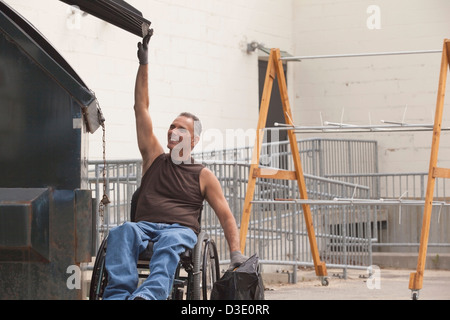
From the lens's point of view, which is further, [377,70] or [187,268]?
[377,70]

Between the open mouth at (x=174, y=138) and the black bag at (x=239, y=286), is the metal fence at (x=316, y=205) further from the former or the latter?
the black bag at (x=239, y=286)

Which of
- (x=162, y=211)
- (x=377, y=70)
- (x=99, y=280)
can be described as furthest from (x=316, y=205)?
(x=99, y=280)

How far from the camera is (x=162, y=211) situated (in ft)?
17.1


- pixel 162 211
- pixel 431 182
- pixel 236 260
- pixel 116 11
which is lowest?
pixel 236 260

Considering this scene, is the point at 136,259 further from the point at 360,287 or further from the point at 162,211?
the point at 360,287

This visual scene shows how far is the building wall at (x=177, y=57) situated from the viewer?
40.1ft

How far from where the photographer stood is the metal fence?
857 cm

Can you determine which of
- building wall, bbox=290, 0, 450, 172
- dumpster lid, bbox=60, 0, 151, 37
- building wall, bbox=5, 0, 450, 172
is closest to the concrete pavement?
building wall, bbox=5, 0, 450, 172

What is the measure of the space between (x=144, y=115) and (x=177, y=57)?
8.65 m

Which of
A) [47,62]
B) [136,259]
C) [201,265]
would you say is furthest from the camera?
[201,265]

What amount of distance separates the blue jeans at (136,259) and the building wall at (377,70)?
11674 mm

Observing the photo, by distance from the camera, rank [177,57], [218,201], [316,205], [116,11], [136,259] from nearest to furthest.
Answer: [116,11], [136,259], [218,201], [316,205], [177,57]

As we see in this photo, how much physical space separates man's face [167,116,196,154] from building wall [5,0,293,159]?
6557 mm
